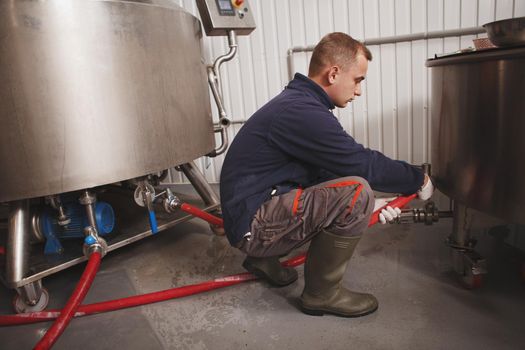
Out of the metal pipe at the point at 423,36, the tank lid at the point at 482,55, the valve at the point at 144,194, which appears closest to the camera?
the tank lid at the point at 482,55

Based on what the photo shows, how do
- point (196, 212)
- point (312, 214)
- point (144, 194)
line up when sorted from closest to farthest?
1. point (312, 214)
2. point (144, 194)
3. point (196, 212)

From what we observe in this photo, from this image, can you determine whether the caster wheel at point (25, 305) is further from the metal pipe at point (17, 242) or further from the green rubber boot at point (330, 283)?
the green rubber boot at point (330, 283)

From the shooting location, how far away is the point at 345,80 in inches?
43.0

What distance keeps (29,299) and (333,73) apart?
1108mm

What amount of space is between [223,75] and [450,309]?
171 centimetres

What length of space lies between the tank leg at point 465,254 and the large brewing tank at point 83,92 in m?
0.92

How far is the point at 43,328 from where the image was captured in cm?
116

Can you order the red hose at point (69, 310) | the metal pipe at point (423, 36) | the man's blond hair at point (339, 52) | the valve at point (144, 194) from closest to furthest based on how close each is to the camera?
the red hose at point (69, 310) → the man's blond hair at point (339, 52) → the valve at point (144, 194) → the metal pipe at point (423, 36)

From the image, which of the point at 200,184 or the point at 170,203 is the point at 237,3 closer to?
the point at 200,184

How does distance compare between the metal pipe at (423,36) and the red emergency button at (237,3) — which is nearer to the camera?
the red emergency button at (237,3)

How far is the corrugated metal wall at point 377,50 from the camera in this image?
1.87m

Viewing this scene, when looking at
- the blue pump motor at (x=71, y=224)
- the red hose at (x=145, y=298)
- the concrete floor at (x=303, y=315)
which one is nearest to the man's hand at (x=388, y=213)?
the red hose at (x=145, y=298)

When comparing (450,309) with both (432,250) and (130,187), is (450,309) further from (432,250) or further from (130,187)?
(130,187)

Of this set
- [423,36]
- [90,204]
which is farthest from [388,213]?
[423,36]
